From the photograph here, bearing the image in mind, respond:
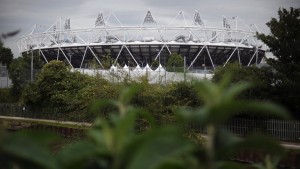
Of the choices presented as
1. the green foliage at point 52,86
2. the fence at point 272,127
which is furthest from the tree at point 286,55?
the green foliage at point 52,86

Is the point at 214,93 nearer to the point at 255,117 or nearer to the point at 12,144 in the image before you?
the point at 12,144

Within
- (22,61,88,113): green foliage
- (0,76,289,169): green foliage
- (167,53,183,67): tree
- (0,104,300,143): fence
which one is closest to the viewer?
(0,76,289,169): green foliage

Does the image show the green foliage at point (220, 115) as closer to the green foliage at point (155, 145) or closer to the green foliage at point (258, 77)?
the green foliage at point (155, 145)

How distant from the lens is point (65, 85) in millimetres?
27203

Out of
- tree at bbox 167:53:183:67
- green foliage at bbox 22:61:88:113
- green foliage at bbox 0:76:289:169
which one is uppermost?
tree at bbox 167:53:183:67

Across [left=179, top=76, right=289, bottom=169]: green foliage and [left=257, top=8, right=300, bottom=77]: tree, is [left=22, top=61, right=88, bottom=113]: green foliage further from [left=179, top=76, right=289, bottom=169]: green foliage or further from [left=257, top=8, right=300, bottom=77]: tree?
[left=179, top=76, right=289, bottom=169]: green foliage

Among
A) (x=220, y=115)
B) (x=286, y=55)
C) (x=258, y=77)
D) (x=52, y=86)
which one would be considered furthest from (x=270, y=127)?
(x=220, y=115)

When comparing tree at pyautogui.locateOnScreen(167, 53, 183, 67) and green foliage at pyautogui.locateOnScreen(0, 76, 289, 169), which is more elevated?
tree at pyautogui.locateOnScreen(167, 53, 183, 67)

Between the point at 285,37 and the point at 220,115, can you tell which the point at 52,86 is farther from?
the point at 220,115

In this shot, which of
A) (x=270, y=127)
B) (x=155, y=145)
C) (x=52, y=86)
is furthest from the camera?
(x=52, y=86)

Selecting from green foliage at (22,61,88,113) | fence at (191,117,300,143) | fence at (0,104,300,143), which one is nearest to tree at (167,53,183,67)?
green foliage at (22,61,88,113)

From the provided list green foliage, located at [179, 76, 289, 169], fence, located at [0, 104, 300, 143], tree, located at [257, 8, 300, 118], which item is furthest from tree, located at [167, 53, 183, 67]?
green foliage, located at [179, 76, 289, 169]

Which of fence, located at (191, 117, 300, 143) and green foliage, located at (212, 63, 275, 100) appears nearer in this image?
fence, located at (191, 117, 300, 143)

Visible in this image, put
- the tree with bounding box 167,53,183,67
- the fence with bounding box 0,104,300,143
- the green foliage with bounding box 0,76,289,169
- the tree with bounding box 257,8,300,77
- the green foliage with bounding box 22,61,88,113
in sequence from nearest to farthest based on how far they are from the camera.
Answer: the green foliage with bounding box 0,76,289,169 → the fence with bounding box 0,104,300,143 → the tree with bounding box 257,8,300,77 → the green foliage with bounding box 22,61,88,113 → the tree with bounding box 167,53,183,67
